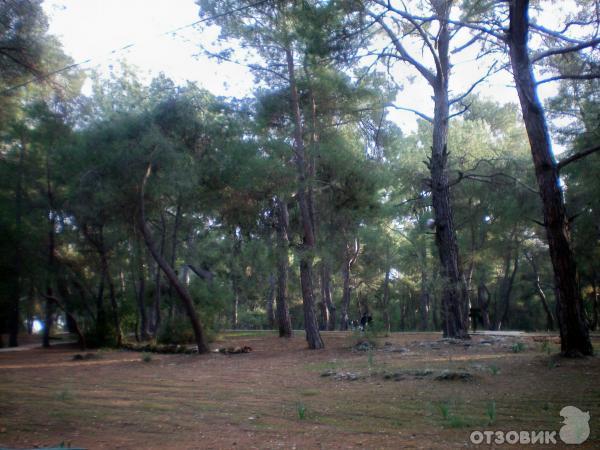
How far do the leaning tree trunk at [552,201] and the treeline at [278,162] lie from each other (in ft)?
0.10

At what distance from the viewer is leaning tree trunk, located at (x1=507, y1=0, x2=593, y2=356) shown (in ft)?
31.5

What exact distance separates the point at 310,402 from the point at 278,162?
9.40 meters

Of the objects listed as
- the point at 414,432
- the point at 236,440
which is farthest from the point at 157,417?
the point at 414,432

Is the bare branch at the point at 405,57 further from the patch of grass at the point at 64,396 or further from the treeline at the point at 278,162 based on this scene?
the patch of grass at the point at 64,396

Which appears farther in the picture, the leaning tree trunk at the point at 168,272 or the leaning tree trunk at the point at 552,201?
the leaning tree trunk at the point at 168,272

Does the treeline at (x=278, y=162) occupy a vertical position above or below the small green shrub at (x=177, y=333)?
above

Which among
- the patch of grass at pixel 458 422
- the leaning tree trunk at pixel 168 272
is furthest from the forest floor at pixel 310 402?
the leaning tree trunk at pixel 168 272

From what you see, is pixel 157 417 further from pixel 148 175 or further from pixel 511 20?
pixel 148 175

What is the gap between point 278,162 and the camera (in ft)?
52.5

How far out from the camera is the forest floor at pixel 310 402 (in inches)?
235

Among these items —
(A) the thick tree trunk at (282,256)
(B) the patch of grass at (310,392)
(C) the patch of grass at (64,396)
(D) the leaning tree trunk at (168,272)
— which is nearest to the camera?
(B) the patch of grass at (310,392)

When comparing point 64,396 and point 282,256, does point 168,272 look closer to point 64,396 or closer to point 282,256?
point 282,256

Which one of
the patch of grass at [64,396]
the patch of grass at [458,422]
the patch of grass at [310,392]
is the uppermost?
the patch of grass at [458,422]

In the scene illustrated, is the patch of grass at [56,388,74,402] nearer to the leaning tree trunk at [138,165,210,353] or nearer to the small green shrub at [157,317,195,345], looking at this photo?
the leaning tree trunk at [138,165,210,353]
